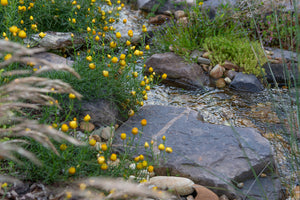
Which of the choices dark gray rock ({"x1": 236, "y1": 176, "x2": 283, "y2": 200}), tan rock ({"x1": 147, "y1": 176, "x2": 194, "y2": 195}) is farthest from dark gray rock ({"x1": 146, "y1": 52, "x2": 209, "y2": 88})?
tan rock ({"x1": 147, "y1": 176, "x2": 194, "y2": 195})

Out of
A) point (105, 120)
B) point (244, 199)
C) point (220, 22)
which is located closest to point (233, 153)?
point (244, 199)

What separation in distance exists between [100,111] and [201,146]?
3.43 ft

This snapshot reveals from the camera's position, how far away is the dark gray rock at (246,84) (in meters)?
4.71

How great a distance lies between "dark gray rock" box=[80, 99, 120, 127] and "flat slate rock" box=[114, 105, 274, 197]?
17cm

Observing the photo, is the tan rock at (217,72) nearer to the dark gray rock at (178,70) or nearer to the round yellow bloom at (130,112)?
the dark gray rock at (178,70)

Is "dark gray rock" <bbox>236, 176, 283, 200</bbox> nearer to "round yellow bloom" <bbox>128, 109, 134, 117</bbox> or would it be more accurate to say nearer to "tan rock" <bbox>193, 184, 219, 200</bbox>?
"tan rock" <bbox>193, 184, 219, 200</bbox>

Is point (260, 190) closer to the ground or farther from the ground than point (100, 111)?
closer to the ground

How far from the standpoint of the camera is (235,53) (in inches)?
200

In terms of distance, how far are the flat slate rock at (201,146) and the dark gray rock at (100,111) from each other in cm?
17

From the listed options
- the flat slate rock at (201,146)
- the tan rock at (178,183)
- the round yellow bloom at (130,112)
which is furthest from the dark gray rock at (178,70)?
the tan rock at (178,183)

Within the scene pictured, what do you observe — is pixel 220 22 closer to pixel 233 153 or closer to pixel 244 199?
pixel 233 153

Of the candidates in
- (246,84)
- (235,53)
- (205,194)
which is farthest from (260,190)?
(235,53)

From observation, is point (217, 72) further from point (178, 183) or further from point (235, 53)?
point (178, 183)

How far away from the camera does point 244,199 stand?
2.57m
